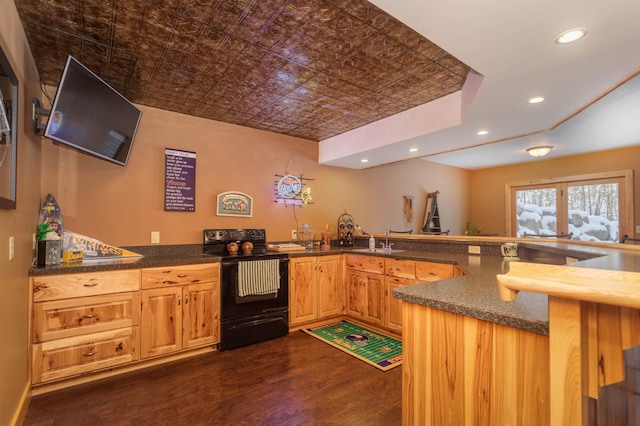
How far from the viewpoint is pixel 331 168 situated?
183 inches

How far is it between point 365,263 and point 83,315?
2.64 metres

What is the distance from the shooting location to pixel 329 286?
3740mm

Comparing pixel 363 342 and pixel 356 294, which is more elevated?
pixel 356 294

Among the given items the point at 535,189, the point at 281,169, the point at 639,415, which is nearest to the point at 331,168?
the point at 281,169

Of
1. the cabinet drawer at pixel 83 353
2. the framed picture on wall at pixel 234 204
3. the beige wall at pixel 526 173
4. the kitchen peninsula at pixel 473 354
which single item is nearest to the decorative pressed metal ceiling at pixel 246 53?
the framed picture on wall at pixel 234 204

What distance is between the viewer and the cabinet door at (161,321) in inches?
102

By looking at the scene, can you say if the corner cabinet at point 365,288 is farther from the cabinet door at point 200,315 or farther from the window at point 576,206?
the window at point 576,206

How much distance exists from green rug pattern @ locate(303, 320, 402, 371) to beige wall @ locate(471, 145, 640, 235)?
189 inches

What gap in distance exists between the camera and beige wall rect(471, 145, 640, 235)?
5.07 metres

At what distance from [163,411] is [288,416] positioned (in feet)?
2.68

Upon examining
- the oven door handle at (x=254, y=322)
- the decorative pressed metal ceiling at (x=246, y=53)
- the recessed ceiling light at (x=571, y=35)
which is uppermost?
the decorative pressed metal ceiling at (x=246, y=53)

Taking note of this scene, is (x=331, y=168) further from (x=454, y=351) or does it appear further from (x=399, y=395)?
(x=454, y=351)

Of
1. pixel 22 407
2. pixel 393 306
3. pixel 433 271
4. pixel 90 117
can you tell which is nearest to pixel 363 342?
pixel 393 306

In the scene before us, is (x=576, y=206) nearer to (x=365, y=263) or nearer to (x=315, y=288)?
(x=365, y=263)
